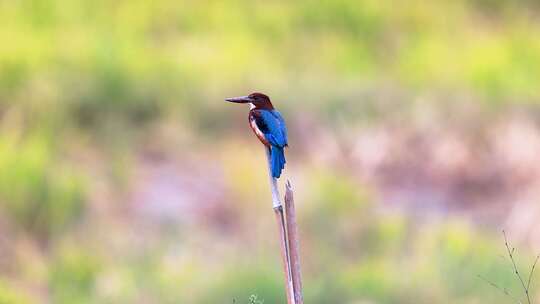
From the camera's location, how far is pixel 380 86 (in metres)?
8.77

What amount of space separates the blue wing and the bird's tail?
0.04 ft

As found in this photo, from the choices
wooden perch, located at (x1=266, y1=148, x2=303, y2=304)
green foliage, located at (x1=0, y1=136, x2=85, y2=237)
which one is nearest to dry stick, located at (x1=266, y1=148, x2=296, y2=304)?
wooden perch, located at (x1=266, y1=148, x2=303, y2=304)

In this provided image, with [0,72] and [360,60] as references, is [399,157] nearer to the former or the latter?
[360,60]

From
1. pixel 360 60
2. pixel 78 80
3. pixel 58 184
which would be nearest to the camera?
pixel 58 184

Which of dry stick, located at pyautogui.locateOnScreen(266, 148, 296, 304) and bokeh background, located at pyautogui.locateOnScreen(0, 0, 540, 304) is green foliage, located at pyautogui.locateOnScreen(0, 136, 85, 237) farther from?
dry stick, located at pyautogui.locateOnScreen(266, 148, 296, 304)

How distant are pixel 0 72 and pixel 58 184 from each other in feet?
2.40

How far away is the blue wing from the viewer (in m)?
3.14

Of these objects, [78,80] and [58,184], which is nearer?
[58,184]

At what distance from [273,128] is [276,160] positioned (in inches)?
3.1

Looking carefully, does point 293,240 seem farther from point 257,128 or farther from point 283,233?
point 257,128

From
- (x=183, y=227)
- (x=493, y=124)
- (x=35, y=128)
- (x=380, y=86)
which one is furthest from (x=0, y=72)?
(x=493, y=124)

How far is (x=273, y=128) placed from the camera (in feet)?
10.3

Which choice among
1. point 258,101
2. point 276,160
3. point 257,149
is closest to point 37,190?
point 257,149

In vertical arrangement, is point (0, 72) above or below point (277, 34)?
below
